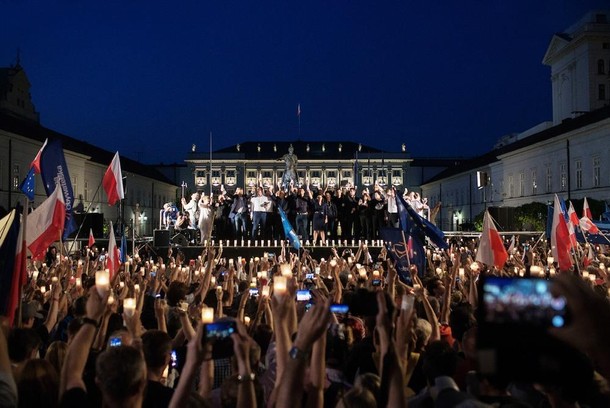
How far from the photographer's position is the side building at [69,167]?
47.3 m

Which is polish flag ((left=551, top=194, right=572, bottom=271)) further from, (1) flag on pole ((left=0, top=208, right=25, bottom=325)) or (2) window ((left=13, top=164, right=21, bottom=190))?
(2) window ((left=13, top=164, right=21, bottom=190))

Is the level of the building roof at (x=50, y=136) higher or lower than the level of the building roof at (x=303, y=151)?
lower

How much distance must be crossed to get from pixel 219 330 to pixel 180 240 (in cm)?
2320

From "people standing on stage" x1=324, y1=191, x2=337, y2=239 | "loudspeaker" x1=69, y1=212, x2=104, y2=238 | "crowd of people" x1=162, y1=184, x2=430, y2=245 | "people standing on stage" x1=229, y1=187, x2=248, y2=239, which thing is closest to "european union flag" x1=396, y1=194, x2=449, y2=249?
"crowd of people" x1=162, y1=184, x2=430, y2=245

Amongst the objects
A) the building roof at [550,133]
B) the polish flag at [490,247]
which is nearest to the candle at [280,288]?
the polish flag at [490,247]

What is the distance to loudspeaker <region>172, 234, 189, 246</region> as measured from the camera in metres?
25.6

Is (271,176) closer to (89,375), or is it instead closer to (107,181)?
(107,181)

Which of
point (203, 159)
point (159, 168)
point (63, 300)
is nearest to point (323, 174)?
point (203, 159)

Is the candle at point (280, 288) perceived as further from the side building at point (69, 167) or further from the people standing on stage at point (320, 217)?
the side building at point (69, 167)

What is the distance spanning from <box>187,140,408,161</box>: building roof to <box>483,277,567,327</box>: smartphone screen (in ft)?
360

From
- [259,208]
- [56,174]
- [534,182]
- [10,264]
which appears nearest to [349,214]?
[259,208]

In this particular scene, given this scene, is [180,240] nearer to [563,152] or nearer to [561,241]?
[561,241]

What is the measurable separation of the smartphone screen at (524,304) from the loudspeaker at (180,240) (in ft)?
79.9

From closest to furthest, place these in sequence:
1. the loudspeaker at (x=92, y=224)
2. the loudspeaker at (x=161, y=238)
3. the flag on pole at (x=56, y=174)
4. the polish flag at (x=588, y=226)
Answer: the flag on pole at (x=56, y=174), the polish flag at (x=588, y=226), the loudspeaker at (x=161, y=238), the loudspeaker at (x=92, y=224)
